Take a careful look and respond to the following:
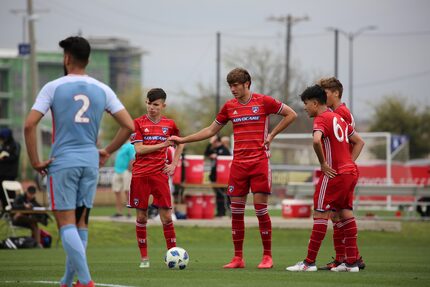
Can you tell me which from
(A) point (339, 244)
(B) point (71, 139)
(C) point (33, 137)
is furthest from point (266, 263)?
(C) point (33, 137)

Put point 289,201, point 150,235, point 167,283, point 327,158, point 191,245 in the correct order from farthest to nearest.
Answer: point 289,201 < point 150,235 < point 191,245 < point 327,158 < point 167,283

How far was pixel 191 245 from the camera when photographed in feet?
71.8

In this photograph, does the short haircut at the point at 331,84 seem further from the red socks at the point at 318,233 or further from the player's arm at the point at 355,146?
the red socks at the point at 318,233

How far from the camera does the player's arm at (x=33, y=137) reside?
28.5ft

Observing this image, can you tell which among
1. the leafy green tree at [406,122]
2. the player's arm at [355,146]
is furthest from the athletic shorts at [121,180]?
the leafy green tree at [406,122]

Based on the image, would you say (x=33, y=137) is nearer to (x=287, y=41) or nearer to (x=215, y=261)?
(x=215, y=261)

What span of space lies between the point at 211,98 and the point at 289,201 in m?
61.7

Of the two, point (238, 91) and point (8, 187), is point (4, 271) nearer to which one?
point (238, 91)

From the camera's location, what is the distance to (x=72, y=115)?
28.8ft

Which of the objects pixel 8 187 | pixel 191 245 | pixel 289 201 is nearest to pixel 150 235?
pixel 191 245

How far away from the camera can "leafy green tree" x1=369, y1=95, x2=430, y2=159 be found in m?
83.0

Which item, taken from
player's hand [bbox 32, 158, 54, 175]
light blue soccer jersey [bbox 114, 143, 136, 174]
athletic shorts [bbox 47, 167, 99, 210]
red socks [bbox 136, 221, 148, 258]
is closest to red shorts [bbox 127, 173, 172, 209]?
red socks [bbox 136, 221, 148, 258]

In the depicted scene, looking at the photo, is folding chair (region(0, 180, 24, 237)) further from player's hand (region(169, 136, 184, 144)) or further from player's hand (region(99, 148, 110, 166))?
player's hand (region(99, 148, 110, 166))

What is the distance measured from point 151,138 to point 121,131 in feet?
13.5
